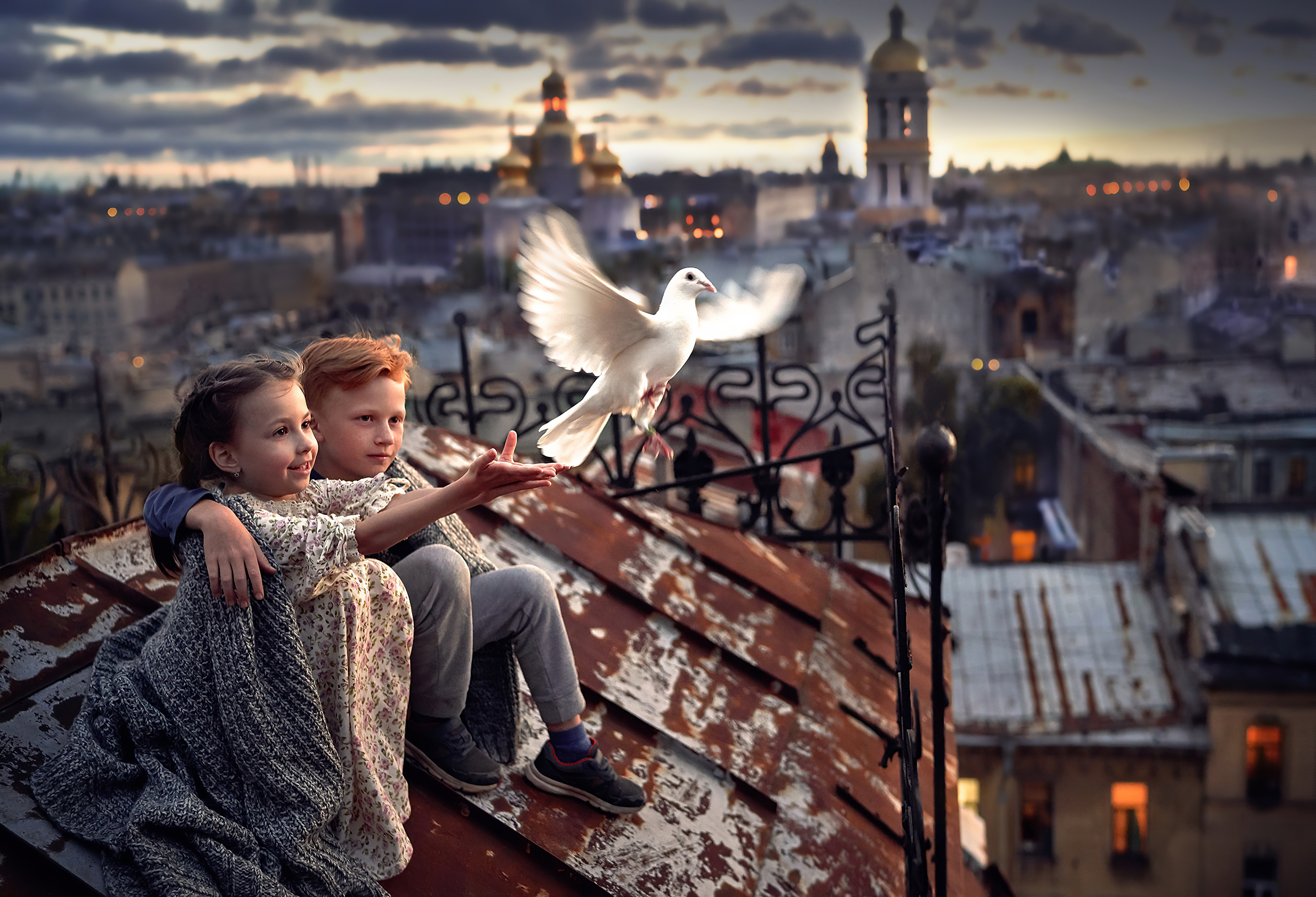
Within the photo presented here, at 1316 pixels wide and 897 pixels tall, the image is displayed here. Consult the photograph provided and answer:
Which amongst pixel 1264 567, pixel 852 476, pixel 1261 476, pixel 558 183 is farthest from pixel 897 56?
pixel 852 476

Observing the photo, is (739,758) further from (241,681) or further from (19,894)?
(19,894)

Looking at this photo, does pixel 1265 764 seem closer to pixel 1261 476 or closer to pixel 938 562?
pixel 938 562

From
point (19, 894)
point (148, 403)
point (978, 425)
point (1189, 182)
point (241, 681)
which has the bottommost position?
point (978, 425)

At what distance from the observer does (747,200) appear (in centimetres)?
5688

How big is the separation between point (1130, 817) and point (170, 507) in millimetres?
15720

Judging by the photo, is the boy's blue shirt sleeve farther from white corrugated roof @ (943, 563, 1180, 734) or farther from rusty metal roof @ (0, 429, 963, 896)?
white corrugated roof @ (943, 563, 1180, 734)

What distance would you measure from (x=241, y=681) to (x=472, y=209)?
66.0 meters

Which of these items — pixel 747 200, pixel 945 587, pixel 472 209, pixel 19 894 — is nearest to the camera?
pixel 19 894

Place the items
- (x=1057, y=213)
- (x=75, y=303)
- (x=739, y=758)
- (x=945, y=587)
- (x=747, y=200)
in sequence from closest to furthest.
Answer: (x=739, y=758) → (x=945, y=587) → (x=75, y=303) → (x=1057, y=213) → (x=747, y=200)

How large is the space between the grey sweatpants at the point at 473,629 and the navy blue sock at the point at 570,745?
0.04 metres

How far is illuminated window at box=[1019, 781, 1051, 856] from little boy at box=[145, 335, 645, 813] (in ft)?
45.4

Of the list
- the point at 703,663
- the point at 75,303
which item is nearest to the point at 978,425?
the point at 75,303

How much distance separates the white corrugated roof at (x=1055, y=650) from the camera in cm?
1504

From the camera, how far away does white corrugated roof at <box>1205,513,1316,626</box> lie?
16.7 m
